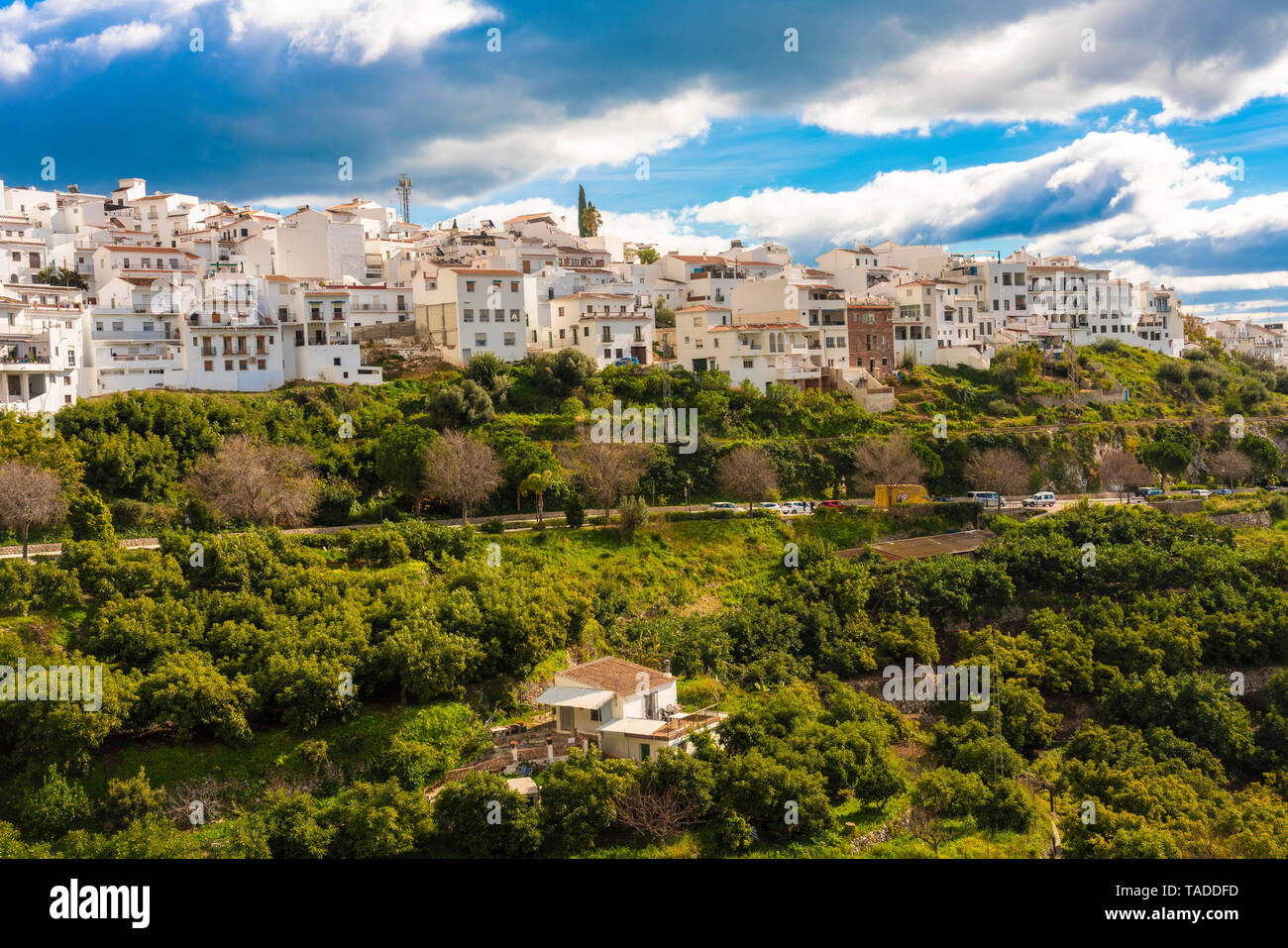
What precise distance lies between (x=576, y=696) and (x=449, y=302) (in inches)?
1142

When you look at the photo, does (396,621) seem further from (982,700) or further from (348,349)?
(348,349)

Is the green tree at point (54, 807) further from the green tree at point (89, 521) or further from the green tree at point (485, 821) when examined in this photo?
the green tree at point (89, 521)

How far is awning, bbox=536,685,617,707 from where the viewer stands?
2400 centimetres

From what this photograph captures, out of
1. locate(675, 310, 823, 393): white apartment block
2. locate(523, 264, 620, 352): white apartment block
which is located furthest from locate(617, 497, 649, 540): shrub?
locate(523, 264, 620, 352): white apartment block

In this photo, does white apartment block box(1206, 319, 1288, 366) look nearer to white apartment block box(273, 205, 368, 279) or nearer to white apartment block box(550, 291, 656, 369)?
white apartment block box(550, 291, 656, 369)

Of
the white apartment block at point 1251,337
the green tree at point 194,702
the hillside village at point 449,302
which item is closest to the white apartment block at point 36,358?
the hillside village at point 449,302

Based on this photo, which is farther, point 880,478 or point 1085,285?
point 1085,285

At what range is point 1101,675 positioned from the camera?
29.0 meters

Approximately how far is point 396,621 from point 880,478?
23.8 m

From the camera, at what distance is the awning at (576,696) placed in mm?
24000

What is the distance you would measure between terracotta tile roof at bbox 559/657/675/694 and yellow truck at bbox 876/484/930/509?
57.0ft

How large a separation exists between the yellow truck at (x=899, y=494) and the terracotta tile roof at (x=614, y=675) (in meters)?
17.4

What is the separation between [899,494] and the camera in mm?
41250

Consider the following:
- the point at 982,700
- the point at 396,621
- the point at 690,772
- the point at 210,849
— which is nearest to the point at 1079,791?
the point at 982,700
